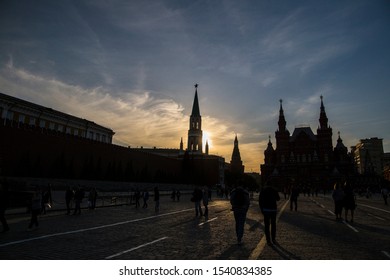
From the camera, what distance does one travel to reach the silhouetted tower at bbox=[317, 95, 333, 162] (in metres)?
89.3

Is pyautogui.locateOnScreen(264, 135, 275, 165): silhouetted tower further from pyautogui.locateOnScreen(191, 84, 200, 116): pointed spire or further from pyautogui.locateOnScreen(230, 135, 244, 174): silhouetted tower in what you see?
pyautogui.locateOnScreen(230, 135, 244, 174): silhouetted tower

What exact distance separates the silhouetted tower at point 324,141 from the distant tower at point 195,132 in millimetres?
41940

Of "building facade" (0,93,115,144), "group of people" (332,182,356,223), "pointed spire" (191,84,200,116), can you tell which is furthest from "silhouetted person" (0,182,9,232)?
"pointed spire" (191,84,200,116)

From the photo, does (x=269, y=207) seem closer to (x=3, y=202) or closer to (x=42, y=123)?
(x=3, y=202)

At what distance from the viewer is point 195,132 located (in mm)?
110562

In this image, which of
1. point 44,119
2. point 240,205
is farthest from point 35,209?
point 44,119

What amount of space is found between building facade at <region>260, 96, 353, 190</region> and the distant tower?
26860 mm

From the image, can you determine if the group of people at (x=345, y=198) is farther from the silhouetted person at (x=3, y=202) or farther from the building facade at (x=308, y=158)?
the building facade at (x=308, y=158)

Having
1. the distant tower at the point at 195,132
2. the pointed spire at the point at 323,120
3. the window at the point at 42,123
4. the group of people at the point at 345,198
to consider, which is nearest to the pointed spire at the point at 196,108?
the distant tower at the point at 195,132

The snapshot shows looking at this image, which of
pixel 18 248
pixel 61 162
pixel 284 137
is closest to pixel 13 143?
pixel 61 162

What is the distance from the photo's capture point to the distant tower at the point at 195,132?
110 m

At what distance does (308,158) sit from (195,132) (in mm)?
41898
